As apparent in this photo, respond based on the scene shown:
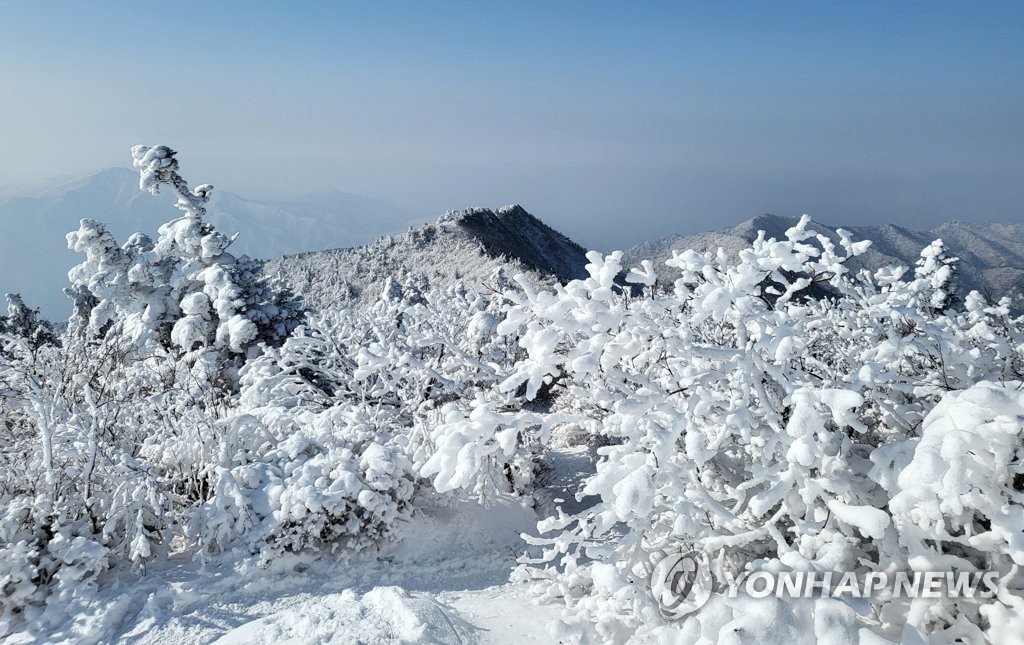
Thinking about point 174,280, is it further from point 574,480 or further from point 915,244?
point 915,244

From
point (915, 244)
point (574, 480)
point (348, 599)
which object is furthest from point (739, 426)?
point (915, 244)

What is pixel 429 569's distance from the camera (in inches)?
297

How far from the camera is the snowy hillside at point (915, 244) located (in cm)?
8512

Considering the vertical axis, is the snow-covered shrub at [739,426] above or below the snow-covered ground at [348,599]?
above

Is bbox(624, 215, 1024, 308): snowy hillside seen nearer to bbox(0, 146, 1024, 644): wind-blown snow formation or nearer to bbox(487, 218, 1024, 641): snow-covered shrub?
bbox(0, 146, 1024, 644): wind-blown snow formation

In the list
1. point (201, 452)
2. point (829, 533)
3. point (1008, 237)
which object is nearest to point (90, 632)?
point (201, 452)

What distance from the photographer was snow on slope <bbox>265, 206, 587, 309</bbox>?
44188 mm

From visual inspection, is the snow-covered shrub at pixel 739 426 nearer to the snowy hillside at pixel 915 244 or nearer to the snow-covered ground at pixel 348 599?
the snow-covered ground at pixel 348 599

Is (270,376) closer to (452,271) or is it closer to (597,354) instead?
(597,354)

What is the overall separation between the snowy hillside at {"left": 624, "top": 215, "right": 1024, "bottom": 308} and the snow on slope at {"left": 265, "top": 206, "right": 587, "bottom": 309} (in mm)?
25823

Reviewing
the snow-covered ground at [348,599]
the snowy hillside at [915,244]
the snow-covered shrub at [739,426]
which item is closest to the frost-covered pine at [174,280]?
the snow-covered ground at [348,599]

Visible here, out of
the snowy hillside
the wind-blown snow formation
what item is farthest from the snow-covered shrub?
the snowy hillside

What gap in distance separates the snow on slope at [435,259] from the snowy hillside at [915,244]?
25823mm

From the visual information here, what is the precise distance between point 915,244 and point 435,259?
12121 cm
